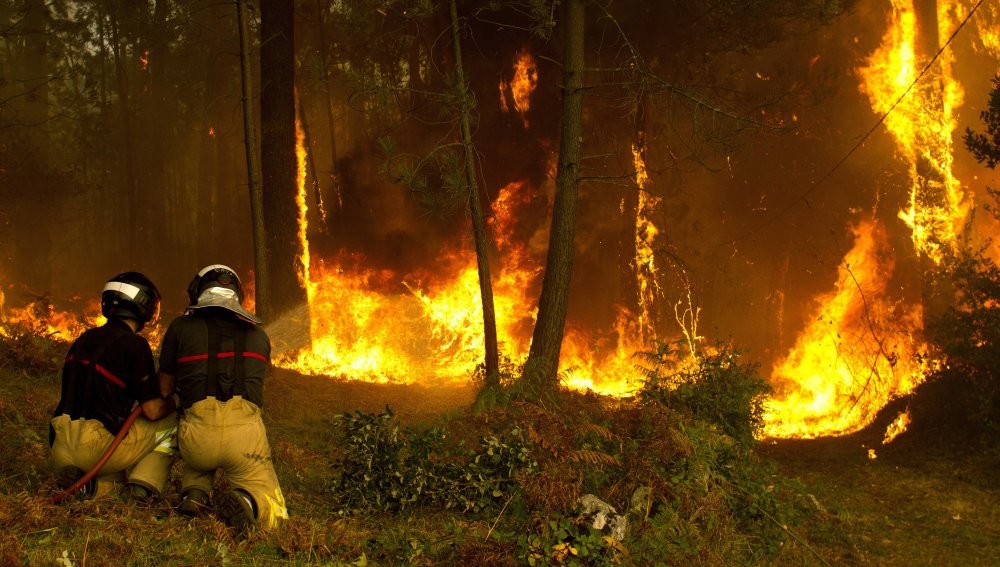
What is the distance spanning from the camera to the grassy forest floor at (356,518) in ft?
15.7

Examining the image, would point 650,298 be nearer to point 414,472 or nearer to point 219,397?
point 414,472

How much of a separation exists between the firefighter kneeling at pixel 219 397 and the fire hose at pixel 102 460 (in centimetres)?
33

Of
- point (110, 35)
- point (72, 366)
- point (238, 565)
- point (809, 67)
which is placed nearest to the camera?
point (238, 565)

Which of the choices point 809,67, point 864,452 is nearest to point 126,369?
point 864,452

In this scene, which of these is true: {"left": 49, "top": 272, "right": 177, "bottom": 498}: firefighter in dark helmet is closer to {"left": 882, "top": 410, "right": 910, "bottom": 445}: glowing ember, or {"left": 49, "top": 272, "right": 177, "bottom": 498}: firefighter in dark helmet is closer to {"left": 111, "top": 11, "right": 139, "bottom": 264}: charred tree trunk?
{"left": 882, "top": 410, "right": 910, "bottom": 445}: glowing ember

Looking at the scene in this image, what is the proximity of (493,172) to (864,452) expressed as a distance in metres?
9.30

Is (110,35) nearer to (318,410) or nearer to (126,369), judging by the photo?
(318,410)

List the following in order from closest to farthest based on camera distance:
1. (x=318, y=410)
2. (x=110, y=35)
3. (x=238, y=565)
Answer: (x=238, y=565), (x=318, y=410), (x=110, y=35)

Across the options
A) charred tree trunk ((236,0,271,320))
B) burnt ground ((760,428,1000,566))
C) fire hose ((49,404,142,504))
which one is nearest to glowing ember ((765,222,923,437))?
burnt ground ((760,428,1000,566))

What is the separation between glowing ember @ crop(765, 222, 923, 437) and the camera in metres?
14.4

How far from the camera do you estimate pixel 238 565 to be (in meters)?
4.57

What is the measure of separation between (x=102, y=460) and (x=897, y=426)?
38.3 ft

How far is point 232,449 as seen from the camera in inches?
207

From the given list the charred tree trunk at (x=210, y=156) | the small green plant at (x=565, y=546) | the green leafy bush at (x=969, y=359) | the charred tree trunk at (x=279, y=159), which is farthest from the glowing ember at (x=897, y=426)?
the charred tree trunk at (x=210, y=156)
